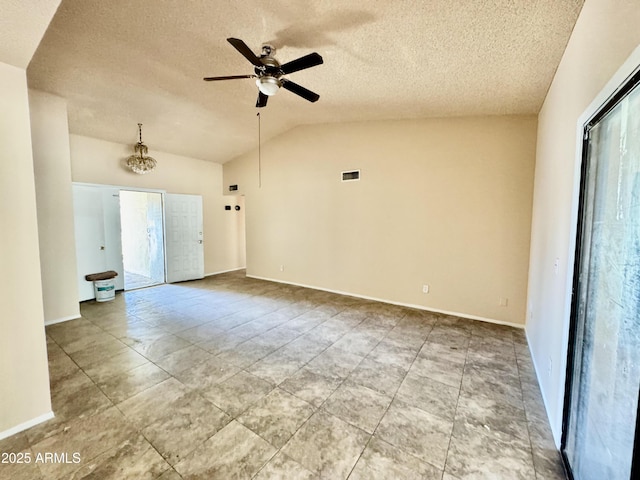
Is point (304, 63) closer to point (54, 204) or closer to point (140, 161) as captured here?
point (54, 204)

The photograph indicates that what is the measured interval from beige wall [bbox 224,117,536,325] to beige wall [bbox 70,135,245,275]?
5.45ft

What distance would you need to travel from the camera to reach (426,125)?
4.04 meters

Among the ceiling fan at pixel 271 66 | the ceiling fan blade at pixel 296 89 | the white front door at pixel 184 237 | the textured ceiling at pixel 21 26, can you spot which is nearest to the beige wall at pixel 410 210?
the white front door at pixel 184 237

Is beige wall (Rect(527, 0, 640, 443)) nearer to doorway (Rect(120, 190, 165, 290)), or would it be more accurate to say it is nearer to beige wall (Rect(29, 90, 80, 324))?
beige wall (Rect(29, 90, 80, 324))

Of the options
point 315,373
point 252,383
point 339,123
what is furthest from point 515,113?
point 252,383

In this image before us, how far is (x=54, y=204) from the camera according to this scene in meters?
3.63

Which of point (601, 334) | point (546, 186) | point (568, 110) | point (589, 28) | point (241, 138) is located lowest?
point (601, 334)

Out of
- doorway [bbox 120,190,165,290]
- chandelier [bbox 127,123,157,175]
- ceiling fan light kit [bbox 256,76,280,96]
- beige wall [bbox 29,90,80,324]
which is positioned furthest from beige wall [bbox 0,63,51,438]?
doorway [bbox 120,190,165,290]

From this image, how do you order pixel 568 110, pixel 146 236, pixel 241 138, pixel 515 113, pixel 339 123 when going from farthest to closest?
pixel 146 236 → pixel 241 138 → pixel 339 123 → pixel 515 113 → pixel 568 110

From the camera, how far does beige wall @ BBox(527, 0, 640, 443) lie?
48.9 inches

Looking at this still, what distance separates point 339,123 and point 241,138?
2126mm

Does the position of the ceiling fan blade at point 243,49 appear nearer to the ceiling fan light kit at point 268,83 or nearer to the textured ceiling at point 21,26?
the ceiling fan light kit at point 268,83

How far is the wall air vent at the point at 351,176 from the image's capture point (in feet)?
15.6

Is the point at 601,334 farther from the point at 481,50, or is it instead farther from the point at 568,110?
the point at 481,50
